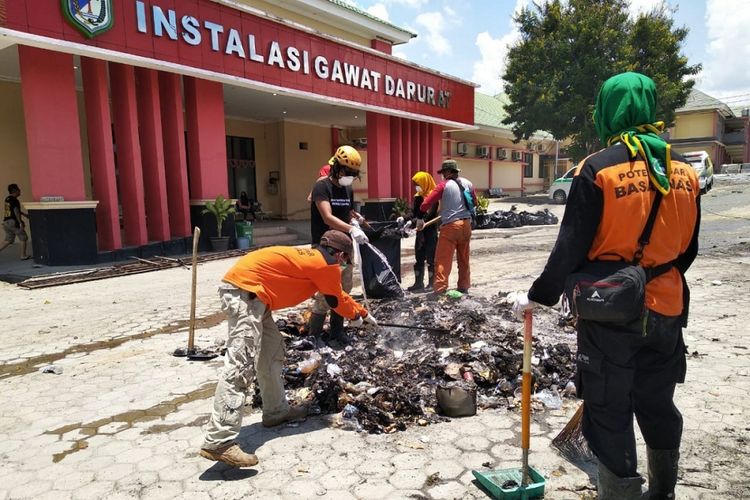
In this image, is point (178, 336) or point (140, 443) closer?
point (140, 443)

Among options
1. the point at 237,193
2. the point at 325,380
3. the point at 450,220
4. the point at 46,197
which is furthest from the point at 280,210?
the point at 325,380

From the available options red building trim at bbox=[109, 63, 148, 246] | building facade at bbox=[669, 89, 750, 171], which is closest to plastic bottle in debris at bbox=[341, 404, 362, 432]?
red building trim at bbox=[109, 63, 148, 246]

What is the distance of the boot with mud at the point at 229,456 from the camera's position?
2738 mm

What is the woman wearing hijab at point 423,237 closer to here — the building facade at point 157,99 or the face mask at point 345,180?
the face mask at point 345,180

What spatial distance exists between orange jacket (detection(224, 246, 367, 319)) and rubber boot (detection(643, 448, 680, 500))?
186cm

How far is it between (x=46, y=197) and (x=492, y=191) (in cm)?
2426

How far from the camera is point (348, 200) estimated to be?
5.18 meters

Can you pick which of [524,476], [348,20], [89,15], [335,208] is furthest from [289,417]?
[348,20]

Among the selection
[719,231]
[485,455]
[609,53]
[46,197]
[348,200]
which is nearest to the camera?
[485,455]

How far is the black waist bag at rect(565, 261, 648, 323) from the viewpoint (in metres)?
1.92

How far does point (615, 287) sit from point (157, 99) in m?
10.9

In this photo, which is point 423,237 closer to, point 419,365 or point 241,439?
point 419,365

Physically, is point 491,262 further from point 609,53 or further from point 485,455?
point 609,53

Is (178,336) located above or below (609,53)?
below
